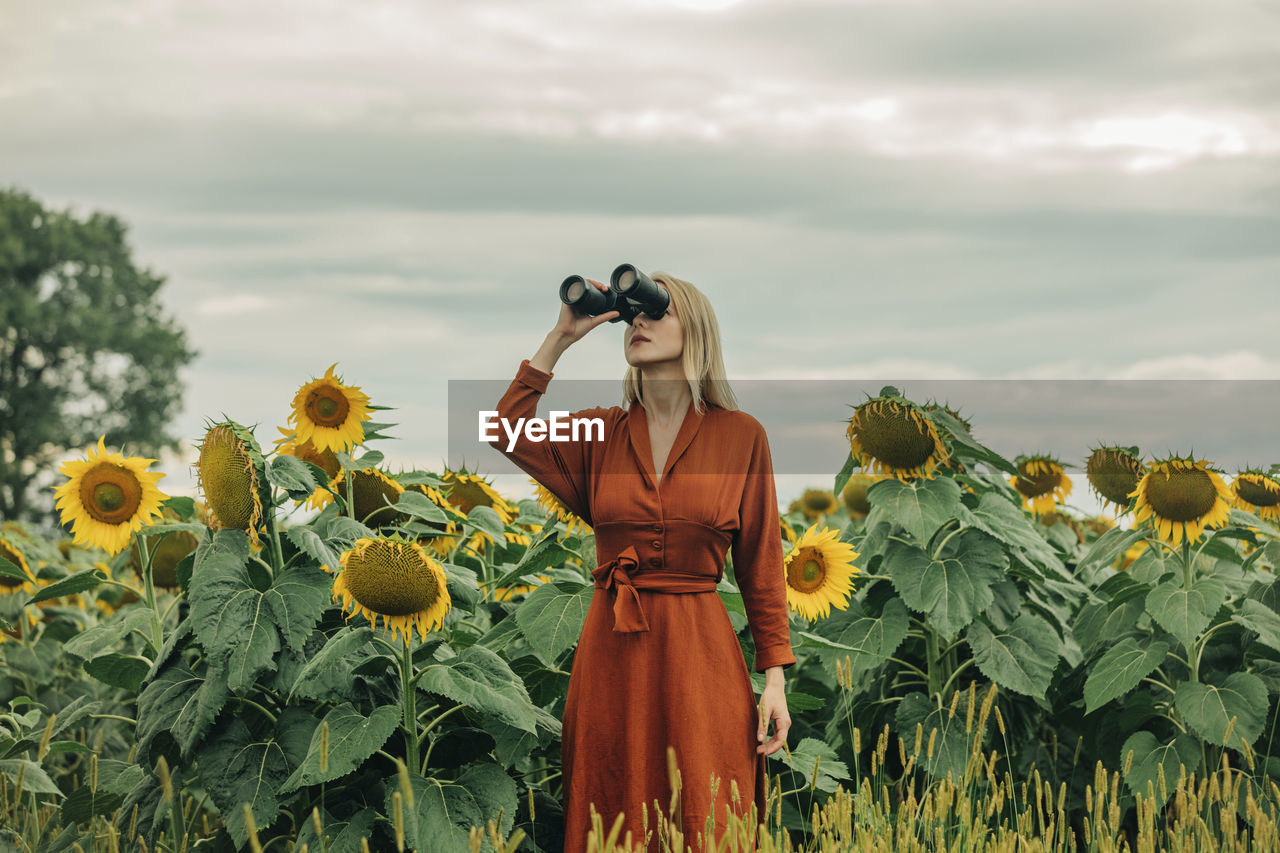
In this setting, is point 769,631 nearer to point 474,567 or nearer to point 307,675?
point 307,675

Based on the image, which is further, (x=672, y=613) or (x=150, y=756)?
(x=150, y=756)

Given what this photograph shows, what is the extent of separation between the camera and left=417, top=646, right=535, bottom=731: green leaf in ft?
10.7

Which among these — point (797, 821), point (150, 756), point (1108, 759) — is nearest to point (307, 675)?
point (150, 756)

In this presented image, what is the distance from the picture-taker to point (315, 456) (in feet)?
13.8

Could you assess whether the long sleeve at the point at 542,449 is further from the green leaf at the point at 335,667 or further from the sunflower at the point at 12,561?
the sunflower at the point at 12,561

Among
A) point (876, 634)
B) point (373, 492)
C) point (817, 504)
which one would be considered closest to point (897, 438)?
point (876, 634)

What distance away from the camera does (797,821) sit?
433 cm

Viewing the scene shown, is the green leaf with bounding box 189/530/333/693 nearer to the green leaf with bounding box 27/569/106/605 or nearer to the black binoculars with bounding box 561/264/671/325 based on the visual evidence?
the green leaf with bounding box 27/569/106/605

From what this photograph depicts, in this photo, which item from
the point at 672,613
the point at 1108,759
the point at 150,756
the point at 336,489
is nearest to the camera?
the point at 672,613

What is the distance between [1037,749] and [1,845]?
3.79m

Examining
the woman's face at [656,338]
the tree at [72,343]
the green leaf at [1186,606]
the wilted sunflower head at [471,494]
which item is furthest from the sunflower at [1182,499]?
the tree at [72,343]

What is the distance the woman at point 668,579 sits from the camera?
3.38 metres

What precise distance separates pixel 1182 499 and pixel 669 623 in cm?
222

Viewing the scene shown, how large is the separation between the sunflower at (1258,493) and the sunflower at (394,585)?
3.52 meters
